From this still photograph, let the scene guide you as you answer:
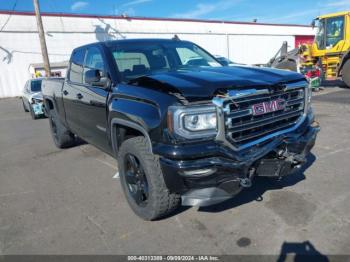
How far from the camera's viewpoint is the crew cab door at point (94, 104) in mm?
4074

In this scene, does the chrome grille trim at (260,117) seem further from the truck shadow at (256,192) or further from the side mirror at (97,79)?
the side mirror at (97,79)

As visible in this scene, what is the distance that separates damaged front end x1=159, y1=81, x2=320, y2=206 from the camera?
2.77 metres

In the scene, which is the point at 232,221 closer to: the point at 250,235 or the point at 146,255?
the point at 250,235

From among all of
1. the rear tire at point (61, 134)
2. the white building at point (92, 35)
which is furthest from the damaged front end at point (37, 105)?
the white building at point (92, 35)

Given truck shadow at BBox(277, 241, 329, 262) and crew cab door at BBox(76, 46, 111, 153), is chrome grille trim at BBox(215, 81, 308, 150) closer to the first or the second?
truck shadow at BBox(277, 241, 329, 262)

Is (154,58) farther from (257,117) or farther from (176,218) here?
(176,218)

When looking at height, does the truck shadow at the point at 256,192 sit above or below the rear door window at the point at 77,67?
below

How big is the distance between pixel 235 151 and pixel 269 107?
0.63m

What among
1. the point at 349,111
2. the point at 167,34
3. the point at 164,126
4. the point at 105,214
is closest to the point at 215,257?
the point at 164,126

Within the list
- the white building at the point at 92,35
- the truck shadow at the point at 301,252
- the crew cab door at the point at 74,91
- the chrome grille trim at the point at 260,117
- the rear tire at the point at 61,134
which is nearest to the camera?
the truck shadow at the point at 301,252

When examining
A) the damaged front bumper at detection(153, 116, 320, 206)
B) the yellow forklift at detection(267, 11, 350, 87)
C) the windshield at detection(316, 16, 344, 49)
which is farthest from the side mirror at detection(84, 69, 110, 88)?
the windshield at detection(316, 16, 344, 49)

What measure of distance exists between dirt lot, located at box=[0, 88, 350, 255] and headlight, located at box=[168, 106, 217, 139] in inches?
41.5

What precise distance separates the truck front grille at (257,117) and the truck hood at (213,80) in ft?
0.45

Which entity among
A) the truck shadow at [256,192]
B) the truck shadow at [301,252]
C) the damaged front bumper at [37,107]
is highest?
the damaged front bumper at [37,107]
